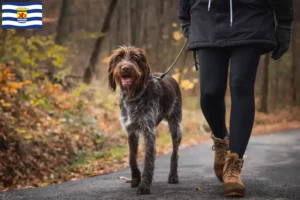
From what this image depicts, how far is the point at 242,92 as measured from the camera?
429 centimetres

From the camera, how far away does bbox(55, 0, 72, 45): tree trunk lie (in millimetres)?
14961

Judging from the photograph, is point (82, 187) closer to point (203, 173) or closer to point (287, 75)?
point (203, 173)

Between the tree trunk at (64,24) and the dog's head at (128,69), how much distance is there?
10183 millimetres

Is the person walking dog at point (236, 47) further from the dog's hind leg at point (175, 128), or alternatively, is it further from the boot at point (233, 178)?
the dog's hind leg at point (175, 128)

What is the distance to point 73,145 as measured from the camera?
354 inches

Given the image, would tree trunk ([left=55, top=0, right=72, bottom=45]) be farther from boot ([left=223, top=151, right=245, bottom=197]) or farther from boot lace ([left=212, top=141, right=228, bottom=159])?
boot ([left=223, top=151, right=245, bottom=197])

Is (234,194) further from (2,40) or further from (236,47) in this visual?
(2,40)

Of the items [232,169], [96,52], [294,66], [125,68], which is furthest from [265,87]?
[232,169]

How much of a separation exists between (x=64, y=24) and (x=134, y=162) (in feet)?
36.5

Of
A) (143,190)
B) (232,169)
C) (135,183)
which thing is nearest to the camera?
(232,169)

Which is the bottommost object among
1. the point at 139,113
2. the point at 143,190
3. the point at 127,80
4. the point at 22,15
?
the point at 143,190

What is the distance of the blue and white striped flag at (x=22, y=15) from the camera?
29.7ft

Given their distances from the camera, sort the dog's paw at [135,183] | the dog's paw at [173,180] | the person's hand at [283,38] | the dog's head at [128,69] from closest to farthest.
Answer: the person's hand at [283,38] → the dog's head at [128,69] → the dog's paw at [135,183] → the dog's paw at [173,180]

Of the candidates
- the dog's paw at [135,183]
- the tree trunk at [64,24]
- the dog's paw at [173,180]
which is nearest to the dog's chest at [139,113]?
the dog's paw at [135,183]
